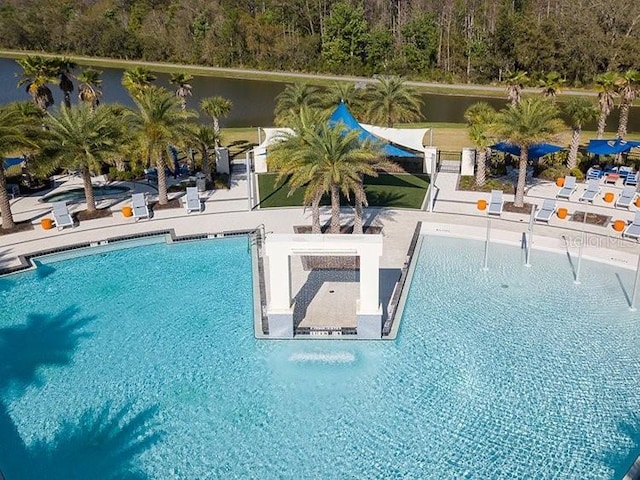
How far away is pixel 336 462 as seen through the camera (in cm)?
1277

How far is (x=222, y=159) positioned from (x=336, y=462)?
22.0 metres

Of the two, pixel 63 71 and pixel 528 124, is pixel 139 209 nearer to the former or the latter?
pixel 63 71

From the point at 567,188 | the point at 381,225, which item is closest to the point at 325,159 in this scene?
the point at 381,225

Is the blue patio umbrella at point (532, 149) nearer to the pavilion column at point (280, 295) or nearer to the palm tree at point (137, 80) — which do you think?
the pavilion column at point (280, 295)

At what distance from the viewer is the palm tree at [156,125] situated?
25125 millimetres

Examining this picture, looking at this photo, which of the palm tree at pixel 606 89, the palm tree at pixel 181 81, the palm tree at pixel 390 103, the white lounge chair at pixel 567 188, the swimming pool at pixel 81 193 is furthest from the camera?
the palm tree at pixel 181 81

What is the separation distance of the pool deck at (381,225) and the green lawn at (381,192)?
0.84 m

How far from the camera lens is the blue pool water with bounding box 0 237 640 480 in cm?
1285

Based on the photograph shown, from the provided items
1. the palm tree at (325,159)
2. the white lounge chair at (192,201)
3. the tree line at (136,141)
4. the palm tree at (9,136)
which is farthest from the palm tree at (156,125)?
the palm tree at (325,159)

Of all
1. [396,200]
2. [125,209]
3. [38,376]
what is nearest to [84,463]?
[38,376]

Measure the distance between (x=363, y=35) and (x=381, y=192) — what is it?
5588 centimetres

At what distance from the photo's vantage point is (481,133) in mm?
27203

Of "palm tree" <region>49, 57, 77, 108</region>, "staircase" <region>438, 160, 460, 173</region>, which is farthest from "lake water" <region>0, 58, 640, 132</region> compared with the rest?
"palm tree" <region>49, 57, 77, 108</region>

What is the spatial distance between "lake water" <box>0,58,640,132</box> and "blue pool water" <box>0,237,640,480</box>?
32.4m
